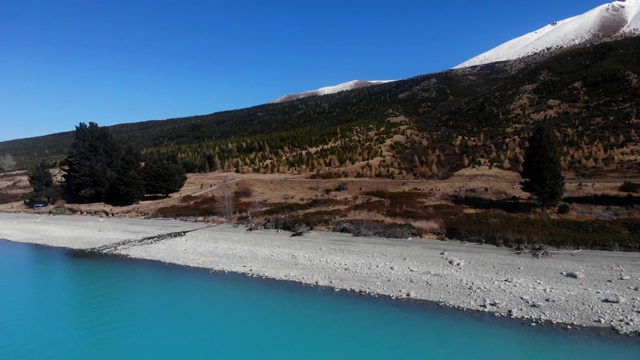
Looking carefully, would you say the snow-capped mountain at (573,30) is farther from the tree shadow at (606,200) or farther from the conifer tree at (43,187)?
the conifer tree at (43,187)

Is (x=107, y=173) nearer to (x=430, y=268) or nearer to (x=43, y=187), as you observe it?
(x=43, y=187)

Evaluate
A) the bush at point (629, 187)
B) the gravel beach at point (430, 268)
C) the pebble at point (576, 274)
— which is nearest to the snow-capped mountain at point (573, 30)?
the bush at point (629, 187)

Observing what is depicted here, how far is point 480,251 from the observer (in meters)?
21.1

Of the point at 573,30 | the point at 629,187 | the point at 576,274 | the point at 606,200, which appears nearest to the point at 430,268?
the point at 576,274

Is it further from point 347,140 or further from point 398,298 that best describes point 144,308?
point 347,140

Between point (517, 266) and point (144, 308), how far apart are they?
1504 cm

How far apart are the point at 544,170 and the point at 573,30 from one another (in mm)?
123567

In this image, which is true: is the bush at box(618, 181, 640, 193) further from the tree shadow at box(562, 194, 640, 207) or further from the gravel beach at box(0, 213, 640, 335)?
the gravel beach at box(0, 213, 640, 335)

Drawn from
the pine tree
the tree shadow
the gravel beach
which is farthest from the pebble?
the tree shadow

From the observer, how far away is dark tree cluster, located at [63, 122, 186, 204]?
4166 centimetres

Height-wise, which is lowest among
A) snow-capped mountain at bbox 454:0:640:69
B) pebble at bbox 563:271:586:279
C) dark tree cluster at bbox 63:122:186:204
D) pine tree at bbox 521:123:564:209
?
pebble at bbox 563:271:586:279

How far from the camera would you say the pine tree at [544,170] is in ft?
81.1

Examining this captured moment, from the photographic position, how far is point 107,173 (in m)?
45.4

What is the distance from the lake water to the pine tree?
44.9ft
